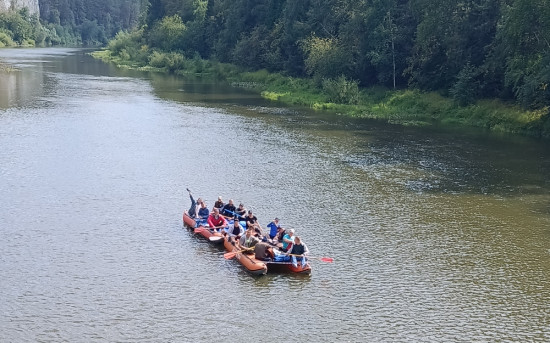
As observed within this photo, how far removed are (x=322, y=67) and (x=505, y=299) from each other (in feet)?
173

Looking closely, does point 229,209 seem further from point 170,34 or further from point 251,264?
point 170,34

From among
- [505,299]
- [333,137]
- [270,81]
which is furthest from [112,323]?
[270,81]

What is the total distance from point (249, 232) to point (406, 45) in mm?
45431

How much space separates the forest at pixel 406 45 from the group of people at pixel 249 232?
27173 mm

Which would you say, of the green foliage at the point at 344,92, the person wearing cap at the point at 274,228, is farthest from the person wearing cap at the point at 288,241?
the green foliage at the point at 344,92

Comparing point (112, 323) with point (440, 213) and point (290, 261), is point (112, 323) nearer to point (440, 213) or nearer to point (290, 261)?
point (290, 261)

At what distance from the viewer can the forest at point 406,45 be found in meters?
49.9

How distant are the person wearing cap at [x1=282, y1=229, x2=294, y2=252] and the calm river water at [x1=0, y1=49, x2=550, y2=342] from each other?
4.32 ft

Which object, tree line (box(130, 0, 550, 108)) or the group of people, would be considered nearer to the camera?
the group of people

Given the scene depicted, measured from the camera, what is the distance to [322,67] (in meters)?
73.2

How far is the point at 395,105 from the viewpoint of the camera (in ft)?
210

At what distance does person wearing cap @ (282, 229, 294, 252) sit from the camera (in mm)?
25534

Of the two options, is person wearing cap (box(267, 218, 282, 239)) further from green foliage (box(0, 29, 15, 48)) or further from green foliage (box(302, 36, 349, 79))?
green foliage (box(0, 29, 15, 48))

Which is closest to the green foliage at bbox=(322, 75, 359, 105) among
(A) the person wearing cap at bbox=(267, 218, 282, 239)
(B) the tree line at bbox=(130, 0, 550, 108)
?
(B) the tree line at bbox=(130, 0, 550, 108)
